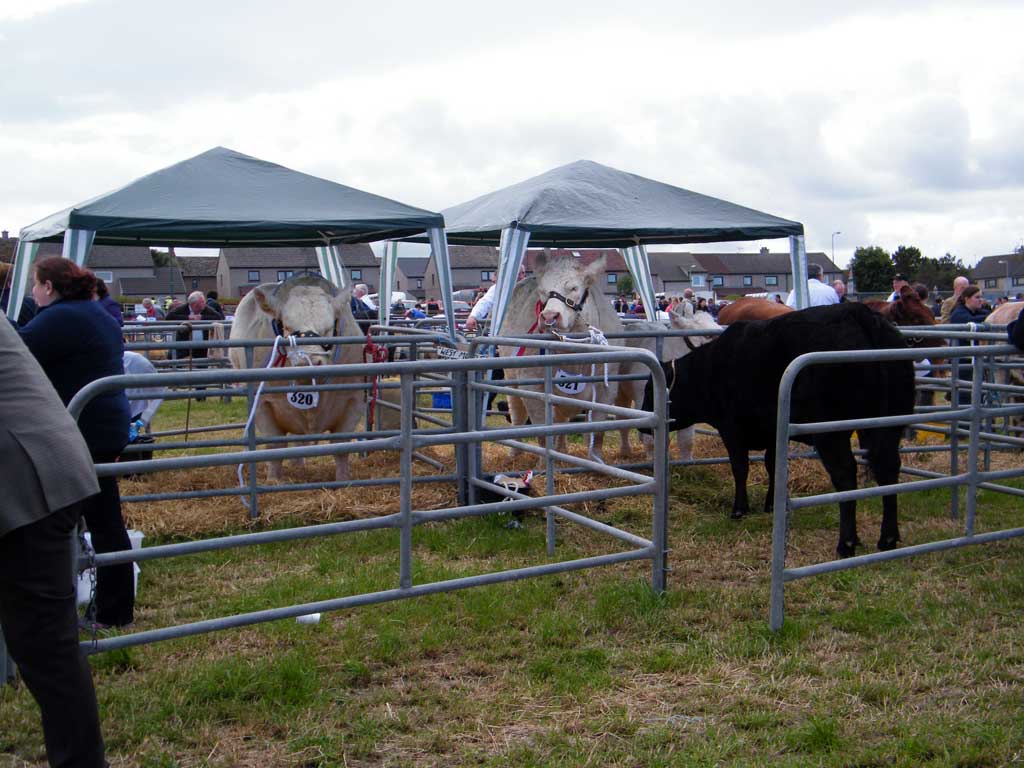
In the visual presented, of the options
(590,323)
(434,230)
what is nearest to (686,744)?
(590,323)

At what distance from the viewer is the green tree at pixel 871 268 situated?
5816cm

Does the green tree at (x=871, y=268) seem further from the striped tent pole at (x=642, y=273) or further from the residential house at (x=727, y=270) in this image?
the striped tent pole at (x=642, y=273)

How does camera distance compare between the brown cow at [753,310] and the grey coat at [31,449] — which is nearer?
the grey coat at [31,449]

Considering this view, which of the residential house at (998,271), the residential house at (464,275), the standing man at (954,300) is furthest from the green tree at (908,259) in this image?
the standing man at (954,300)

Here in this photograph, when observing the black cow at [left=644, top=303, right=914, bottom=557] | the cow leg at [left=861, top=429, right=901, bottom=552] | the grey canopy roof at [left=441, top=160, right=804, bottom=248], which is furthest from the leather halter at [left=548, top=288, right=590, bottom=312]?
the cow leg at [left=861, top=429, right=901, bottom=552]

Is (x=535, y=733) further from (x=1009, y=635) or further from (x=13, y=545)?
(x=1009, y=635)

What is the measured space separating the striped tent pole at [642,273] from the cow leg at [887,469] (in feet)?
20.5

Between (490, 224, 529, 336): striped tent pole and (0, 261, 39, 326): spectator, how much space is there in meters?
4.00

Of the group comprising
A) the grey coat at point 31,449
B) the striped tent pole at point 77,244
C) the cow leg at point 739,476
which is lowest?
the cow leg at point 739,476

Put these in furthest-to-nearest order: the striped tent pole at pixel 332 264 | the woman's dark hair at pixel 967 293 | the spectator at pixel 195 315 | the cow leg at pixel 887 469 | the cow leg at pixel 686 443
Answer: the spectator at pixel 195 315 → the woman's dark hair at pixel 967 293 → the striped tent pole at pixel 332 264 → the cow leg at pixel 686 443 → the cow leg at pixel 887 469

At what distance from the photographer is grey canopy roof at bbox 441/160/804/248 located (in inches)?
367

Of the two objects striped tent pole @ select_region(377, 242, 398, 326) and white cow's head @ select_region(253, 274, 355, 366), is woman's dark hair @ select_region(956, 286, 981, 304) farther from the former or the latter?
white cow's head @ select_region(253, 274, 355, 366)

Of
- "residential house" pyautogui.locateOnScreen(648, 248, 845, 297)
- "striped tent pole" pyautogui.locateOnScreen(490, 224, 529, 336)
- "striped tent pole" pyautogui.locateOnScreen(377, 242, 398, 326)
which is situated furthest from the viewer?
"residential house" pyautogui.locateOnScreen(648, 248, 845, 297)

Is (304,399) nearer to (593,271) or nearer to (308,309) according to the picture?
(308,309)
